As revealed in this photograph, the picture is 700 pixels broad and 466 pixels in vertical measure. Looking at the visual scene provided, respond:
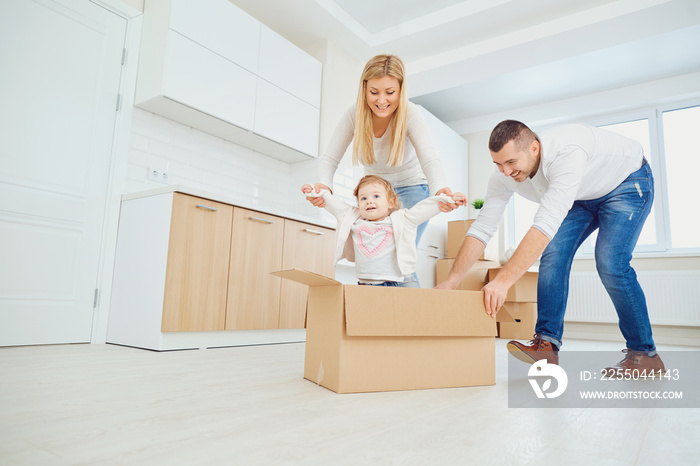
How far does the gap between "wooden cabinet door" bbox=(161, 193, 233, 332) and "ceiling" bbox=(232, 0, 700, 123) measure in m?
1.86

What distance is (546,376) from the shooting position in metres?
1.64

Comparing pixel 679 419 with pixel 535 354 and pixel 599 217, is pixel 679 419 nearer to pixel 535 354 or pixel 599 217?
pixel 535 354

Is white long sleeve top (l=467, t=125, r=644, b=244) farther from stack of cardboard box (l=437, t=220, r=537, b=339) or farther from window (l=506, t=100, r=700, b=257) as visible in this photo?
window (l=506, t=100, r=700, b=257)

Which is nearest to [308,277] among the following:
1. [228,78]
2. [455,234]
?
[228,78]

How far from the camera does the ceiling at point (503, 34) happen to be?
10.8ft

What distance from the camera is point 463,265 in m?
1.79

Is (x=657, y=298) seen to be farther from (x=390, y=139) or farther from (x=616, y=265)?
(x=390, y=139)

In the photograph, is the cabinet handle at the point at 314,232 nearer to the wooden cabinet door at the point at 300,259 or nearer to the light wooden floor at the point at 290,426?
the wooden cabinet door at the point at 300,259

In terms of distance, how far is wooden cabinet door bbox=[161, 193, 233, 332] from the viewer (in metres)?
2.22

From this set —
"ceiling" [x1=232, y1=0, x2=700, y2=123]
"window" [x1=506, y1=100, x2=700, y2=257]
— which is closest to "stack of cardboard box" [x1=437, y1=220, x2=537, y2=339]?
"window" [x1=506, y1=100, x2=700, y2=257]

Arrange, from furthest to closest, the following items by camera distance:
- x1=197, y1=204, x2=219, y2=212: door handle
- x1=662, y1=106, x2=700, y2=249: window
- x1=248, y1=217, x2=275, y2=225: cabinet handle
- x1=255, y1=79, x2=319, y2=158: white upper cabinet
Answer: x1=662, y1=106, x2=700, y2=249: window, x1=255, y1=79, x2=319, y2=158: white upper cabinet, x1=248, y1=217, x2=275, y2=225: cabinet handle, x1=197, y1=204, x2=219, y2=212: door handle

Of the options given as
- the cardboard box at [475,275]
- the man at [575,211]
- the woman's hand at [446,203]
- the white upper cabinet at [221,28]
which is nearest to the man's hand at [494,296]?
the man at [575,211]

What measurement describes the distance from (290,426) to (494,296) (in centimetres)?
81

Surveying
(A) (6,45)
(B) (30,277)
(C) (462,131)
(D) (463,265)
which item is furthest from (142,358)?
(C) (462,131)
